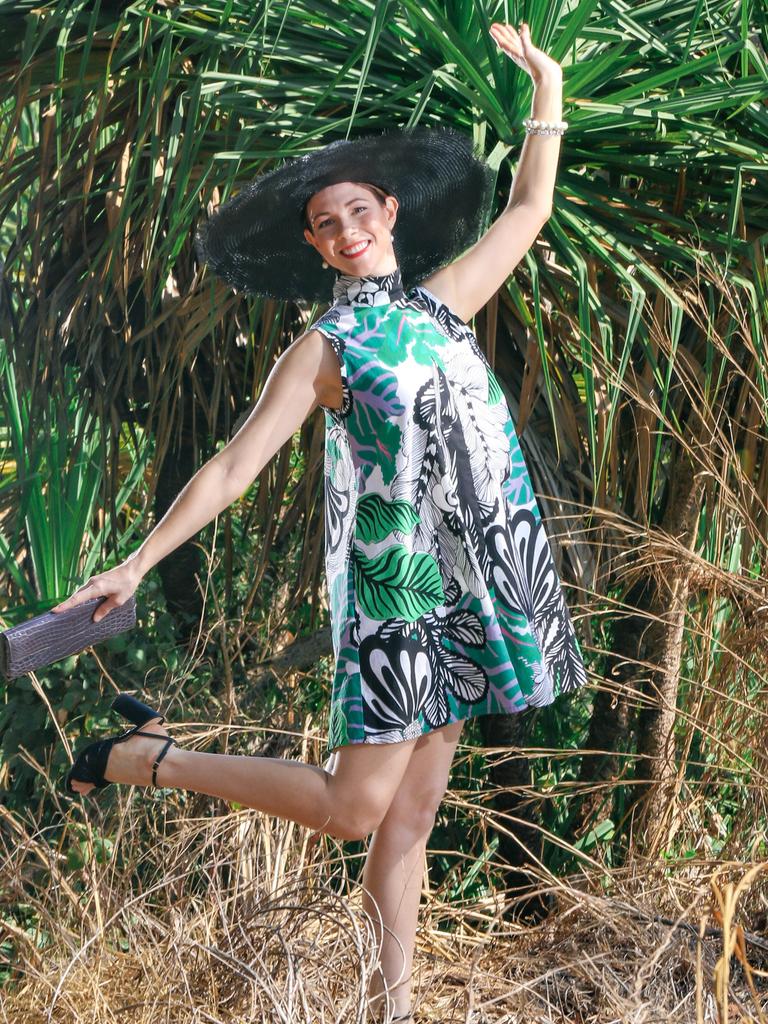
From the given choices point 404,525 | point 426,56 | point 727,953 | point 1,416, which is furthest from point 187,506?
point 1,416

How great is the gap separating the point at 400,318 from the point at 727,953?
107 centimetres

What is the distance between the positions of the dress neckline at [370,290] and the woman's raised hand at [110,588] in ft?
1.74

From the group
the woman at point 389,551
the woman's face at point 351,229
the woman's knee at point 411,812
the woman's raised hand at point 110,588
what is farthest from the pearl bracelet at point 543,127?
the woman's knee at point 411,812

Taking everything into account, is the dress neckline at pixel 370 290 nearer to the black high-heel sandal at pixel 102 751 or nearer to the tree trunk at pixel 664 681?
the black high-heel sandal at pixel 102 751

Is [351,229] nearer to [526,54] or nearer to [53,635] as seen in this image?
[526,54]

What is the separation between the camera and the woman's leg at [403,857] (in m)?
1.96

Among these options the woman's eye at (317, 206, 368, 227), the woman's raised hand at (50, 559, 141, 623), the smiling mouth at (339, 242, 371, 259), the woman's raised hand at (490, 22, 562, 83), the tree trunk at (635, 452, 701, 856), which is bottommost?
the tree trunk at (635, 452, 701, 856)

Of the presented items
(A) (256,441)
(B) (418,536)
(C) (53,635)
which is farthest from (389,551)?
(C) (53,635)

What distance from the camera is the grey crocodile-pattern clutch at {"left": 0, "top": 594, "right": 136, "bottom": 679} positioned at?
1655 mm

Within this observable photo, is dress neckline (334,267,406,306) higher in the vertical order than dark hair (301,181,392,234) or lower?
lower

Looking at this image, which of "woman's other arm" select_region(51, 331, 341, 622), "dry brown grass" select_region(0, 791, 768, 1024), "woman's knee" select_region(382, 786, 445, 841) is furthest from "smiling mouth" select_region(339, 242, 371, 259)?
"dry brown grass" select_region(0, 791, 768, 1024)

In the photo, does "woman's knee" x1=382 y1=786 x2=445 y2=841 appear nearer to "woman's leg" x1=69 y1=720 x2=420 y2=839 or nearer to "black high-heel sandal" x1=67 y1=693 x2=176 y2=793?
"woman's leg" x1=69 y1=720 x2=420 y2=839

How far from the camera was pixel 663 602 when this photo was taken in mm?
3084

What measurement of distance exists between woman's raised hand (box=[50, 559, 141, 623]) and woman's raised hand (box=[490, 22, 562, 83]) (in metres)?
1.07
